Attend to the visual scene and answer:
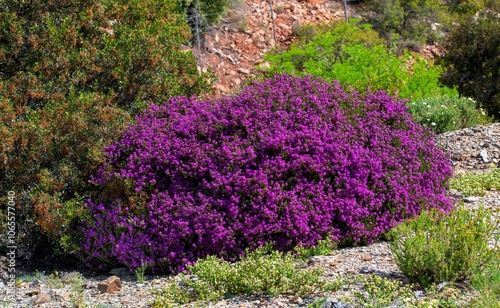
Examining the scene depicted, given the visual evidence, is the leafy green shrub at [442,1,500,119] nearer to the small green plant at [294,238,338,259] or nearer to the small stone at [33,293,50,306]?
the small green plant at [294,238,338,259]

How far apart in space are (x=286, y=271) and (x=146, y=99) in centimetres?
363

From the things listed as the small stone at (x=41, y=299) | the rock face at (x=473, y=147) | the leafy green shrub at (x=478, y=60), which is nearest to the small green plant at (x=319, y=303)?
the small stone at (x=41, y=299)

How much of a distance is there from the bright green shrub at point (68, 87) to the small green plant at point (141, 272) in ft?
2.52

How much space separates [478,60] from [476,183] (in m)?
9.14

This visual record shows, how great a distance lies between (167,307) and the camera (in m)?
4.80

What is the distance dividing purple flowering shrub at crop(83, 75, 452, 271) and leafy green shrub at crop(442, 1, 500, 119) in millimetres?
10009

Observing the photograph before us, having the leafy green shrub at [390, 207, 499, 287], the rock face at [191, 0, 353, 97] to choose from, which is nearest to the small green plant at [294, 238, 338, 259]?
the leafy green shrub at [390, 207, 499, 287]

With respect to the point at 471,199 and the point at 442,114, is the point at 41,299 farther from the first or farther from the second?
the point at 442,114

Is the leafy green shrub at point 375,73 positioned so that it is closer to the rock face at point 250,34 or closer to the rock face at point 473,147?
the rock face at point 473,147

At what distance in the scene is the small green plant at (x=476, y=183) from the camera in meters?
8.03

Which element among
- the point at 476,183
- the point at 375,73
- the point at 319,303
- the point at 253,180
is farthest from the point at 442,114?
the point at 319,303

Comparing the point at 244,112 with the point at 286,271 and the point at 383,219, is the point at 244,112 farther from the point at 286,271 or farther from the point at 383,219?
the point at 286,271

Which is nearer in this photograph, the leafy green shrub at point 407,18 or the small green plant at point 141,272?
the small green plant at point 141,272

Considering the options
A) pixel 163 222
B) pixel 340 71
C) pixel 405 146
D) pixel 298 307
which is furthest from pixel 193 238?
pixel 340 71
